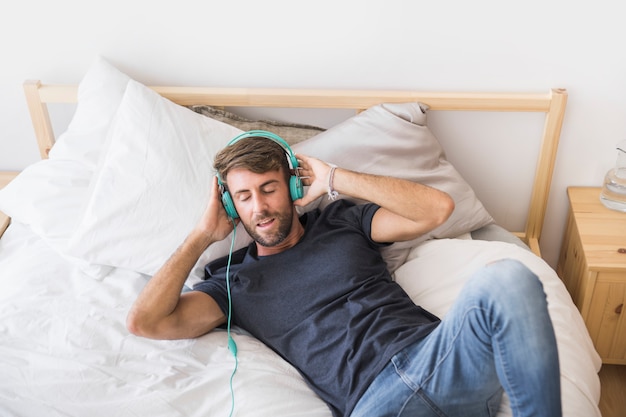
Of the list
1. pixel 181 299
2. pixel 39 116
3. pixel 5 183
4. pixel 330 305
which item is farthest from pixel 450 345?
pixel 5 183

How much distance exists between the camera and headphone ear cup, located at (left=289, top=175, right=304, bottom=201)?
1.69 meters

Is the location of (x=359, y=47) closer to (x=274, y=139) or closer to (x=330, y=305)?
(x=274, y=139)

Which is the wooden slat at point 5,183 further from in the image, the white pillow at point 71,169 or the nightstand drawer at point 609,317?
the nightstand drawer at point 609,317

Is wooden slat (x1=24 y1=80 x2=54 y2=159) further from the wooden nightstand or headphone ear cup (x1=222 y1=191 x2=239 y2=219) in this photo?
the wooden nightstand

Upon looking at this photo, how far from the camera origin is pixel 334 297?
5.34ft

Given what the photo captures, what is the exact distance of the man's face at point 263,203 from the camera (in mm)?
1651

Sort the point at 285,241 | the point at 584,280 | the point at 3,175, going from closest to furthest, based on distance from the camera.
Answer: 1. the point at 285,241
2. the point at 584,280
3. the point at 3,175

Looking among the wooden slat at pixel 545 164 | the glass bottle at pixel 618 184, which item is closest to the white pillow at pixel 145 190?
Result: the wooden slat at pixel 545 164

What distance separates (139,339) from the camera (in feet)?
5.28

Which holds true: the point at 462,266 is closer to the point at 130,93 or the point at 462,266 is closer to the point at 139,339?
the point at 139,339

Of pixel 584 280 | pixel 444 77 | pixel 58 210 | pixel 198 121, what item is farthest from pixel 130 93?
pixel 584 280

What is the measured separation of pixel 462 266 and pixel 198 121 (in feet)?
2.81

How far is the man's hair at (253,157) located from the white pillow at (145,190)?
17cm

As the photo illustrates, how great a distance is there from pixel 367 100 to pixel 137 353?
100 centimetres
